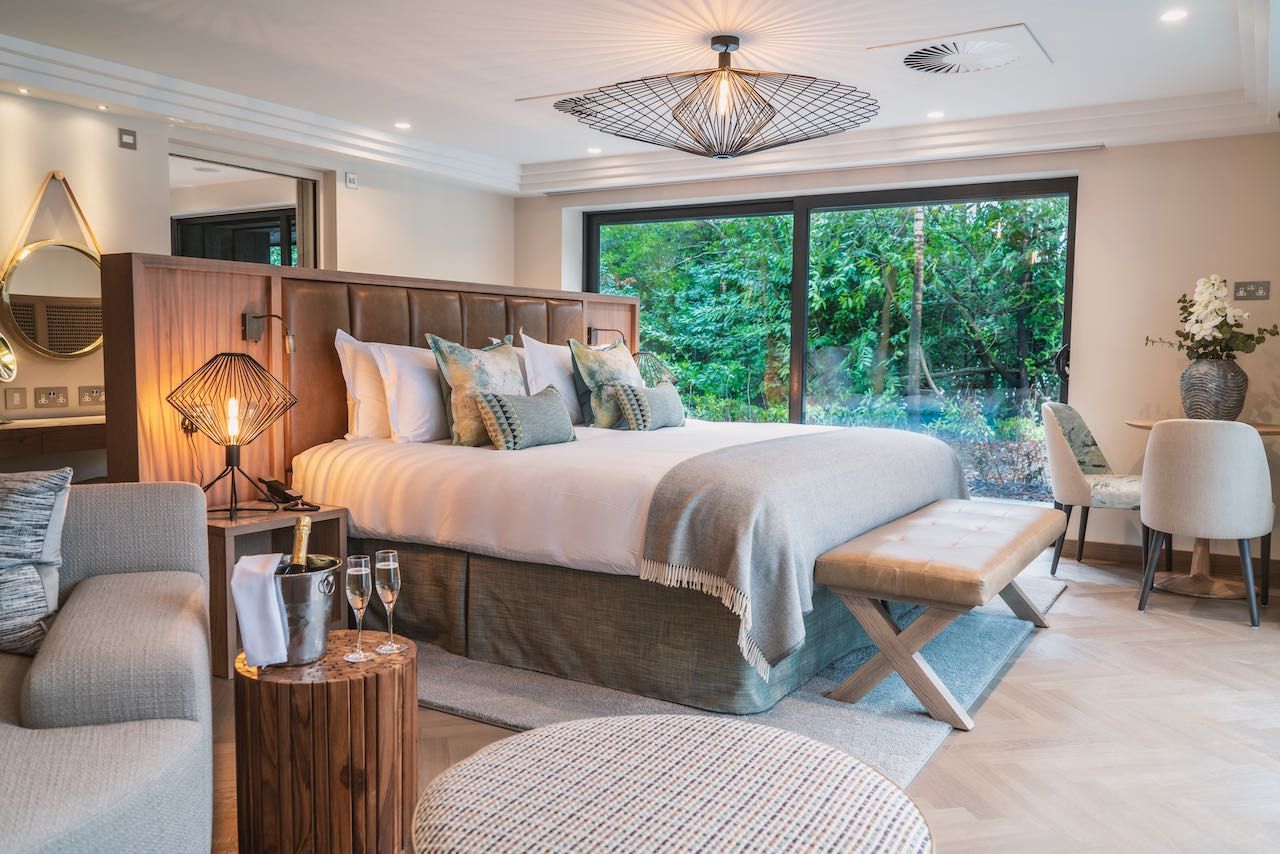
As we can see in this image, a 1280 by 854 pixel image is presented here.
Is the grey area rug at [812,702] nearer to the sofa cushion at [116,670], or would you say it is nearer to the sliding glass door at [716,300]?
the sofa cushion at [116,670]

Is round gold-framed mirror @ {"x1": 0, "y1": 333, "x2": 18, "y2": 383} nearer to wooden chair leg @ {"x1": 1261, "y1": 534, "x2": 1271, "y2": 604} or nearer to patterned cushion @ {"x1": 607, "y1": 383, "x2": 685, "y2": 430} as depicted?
patterned cushion @ {"x1": 607, "y1": 383, "x2": 685, "y2": 430}

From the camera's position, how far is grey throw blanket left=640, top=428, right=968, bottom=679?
2.73 m

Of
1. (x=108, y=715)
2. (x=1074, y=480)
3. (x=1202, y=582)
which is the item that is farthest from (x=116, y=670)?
(x=1202, y=582)

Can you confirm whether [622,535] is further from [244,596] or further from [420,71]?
[420,71]

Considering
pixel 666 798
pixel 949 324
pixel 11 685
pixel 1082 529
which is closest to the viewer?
pixel 666 798

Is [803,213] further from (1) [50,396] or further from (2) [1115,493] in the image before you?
(1) [50,396]

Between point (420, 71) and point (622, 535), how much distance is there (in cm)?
255

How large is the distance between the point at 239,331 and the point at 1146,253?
170 inches

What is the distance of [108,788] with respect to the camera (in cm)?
152

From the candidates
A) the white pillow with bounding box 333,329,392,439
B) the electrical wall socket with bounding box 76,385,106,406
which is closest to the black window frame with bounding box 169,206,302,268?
the electrical wall socket with bounding box 76,385,106,406

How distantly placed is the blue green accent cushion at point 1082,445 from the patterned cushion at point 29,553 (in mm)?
4341

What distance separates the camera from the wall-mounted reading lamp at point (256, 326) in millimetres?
3688

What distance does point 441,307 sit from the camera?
4.57 meters

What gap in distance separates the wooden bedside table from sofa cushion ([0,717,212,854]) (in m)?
1.17
